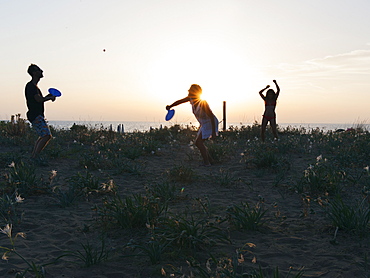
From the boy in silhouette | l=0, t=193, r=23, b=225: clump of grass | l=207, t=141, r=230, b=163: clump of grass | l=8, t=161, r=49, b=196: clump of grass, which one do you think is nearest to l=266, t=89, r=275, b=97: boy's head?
the boy in silhouette

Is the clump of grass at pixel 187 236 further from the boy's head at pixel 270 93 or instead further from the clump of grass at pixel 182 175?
the boy's head at pixel 270 93

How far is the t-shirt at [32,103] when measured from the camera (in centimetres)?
802

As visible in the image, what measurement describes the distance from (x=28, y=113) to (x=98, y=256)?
19.7 feet

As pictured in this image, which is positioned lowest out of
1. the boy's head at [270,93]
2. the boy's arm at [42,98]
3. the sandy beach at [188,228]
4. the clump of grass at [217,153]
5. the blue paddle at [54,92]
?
the sandy beach at [188,228]

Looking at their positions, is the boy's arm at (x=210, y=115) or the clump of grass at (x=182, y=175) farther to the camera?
the boy's arm at (x=210, y=115)

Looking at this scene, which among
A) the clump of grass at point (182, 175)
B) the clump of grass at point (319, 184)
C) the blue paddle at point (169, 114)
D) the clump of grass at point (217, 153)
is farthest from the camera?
the clump of grass at point (217, 153)

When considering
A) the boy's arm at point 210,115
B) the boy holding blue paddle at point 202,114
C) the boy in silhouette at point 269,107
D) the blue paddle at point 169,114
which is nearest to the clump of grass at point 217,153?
the boy holding blue paddle at point 202,114

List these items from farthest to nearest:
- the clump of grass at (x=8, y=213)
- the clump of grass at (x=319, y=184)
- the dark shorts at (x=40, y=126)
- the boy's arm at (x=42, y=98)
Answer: the dark shorts at (x=40, y=126) → the boy's arm at (x=42, y=98) → the clump of grass at (x=319, y=184) → the clump of grass at (x=8, y=213)

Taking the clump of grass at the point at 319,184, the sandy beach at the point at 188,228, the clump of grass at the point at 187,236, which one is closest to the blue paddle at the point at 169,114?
the sandy beach at the point at 188,228

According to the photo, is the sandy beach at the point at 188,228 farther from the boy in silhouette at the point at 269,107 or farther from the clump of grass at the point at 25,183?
the boy in silhouette at the point at 269,107

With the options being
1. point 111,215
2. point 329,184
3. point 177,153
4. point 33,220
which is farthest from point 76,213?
point 177,153

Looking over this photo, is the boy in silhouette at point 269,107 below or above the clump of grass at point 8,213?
above

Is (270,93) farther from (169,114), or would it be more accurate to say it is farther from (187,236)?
(187,236)

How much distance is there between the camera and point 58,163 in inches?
341
